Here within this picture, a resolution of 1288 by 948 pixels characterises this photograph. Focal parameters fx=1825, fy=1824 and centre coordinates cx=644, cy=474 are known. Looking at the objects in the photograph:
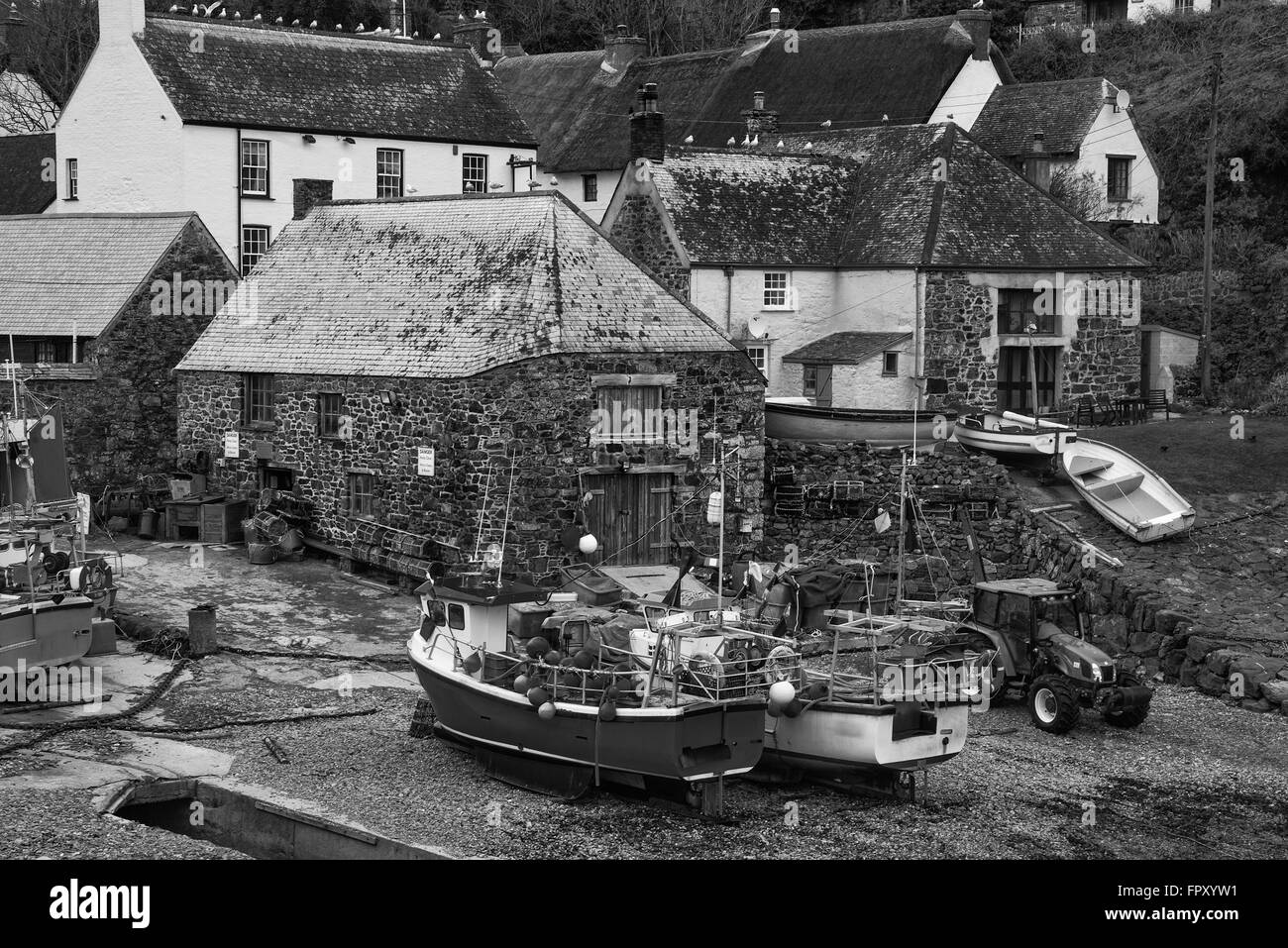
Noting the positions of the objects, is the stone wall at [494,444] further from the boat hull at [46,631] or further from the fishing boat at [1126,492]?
the boat hull at [46,631]

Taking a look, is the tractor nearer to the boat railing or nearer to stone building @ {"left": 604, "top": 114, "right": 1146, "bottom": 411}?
the boat railing

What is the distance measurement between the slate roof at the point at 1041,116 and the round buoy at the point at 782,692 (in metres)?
30.7

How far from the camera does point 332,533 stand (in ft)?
112

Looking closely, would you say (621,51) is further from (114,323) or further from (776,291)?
(114,323)

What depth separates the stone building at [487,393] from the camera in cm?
3181

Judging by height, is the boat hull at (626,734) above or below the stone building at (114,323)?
below

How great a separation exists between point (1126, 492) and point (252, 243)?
23.7m

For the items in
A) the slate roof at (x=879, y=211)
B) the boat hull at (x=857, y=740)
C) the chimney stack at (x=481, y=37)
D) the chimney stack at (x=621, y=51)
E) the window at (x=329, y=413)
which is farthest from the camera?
the chimney stack at (x=621, y=51)

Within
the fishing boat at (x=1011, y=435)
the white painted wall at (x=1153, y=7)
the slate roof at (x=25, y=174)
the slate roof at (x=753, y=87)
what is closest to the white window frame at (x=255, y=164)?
the slate roof at (x=25, y=174)

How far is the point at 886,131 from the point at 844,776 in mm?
25324

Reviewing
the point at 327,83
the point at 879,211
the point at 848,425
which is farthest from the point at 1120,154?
the point at 327,83

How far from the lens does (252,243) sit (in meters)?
47.1

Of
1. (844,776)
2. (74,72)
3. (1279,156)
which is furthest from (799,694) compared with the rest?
(74,72)

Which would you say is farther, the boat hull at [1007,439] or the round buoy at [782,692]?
the boat hull at [1007,439]
